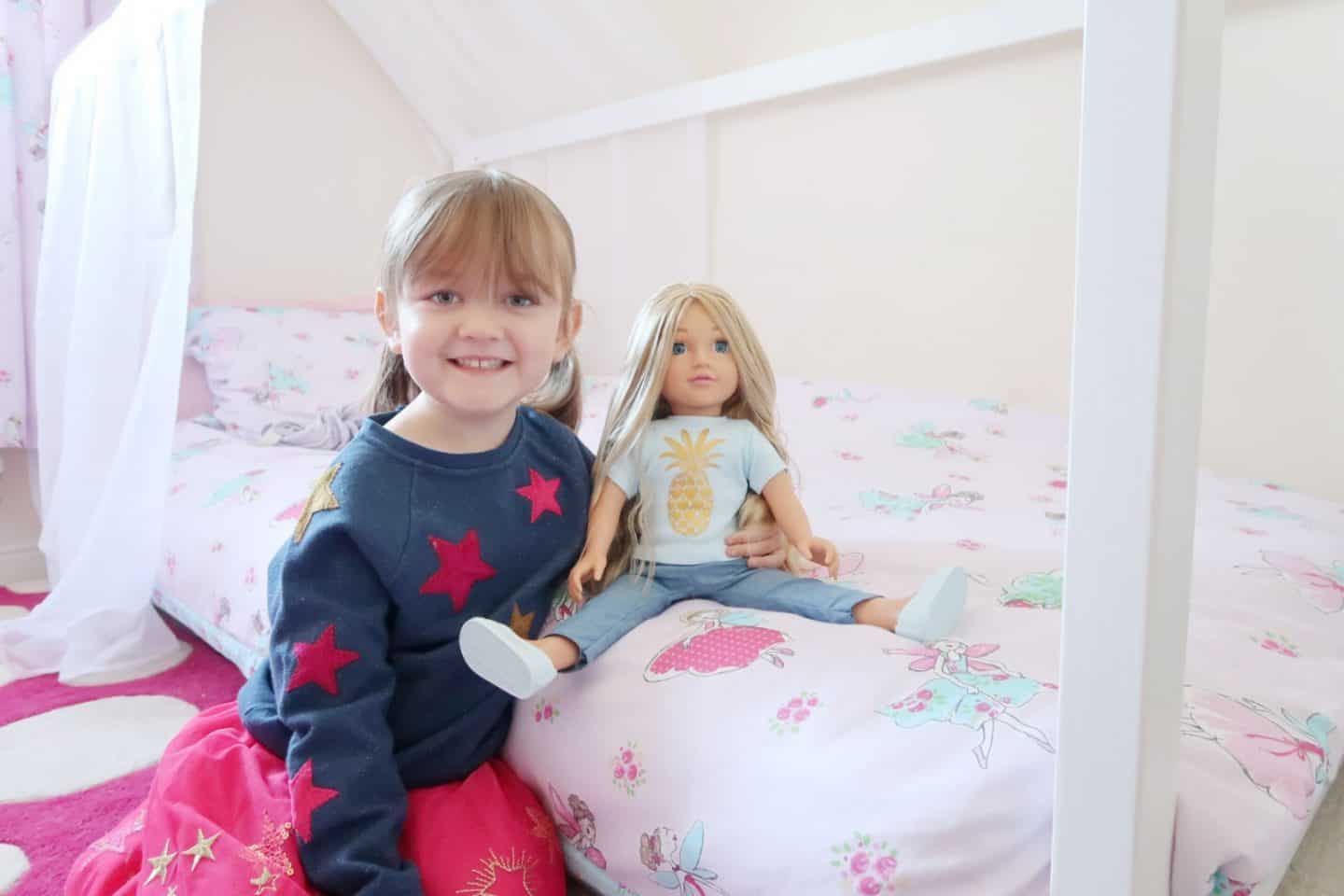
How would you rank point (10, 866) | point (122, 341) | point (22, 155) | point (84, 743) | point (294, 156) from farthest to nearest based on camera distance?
point (294, 156) < point (22, 155) < point (122, 341) < point (84, 743) < point (10, 866)

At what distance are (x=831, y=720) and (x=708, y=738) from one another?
85mm

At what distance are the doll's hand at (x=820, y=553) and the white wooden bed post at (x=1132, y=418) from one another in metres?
0.34

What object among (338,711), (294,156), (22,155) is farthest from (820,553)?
(294,156)

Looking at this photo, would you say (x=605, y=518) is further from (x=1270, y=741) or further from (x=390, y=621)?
(x=1270, y=741)

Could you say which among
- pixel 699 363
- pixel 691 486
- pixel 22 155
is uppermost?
pixel 22 155

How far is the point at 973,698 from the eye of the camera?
55 cm

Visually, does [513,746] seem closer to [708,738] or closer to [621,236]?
[708,738]

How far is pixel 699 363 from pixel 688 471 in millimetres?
94

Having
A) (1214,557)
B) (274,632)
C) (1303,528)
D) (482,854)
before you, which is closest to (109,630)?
(274,632)

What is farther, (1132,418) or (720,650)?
(720,650)

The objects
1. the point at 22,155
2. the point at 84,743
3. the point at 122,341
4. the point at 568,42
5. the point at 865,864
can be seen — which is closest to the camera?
the point at 865,864

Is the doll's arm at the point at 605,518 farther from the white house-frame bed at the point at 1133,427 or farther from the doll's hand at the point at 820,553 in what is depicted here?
the white house-frame bed at the point at 1133,427

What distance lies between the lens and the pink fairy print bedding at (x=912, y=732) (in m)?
Answer: 0.48

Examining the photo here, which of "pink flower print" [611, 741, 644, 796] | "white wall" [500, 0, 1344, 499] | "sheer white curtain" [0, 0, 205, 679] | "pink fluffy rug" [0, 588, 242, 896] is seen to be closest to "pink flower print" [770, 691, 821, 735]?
"pink flower print" [611, 741, 644, 796]
